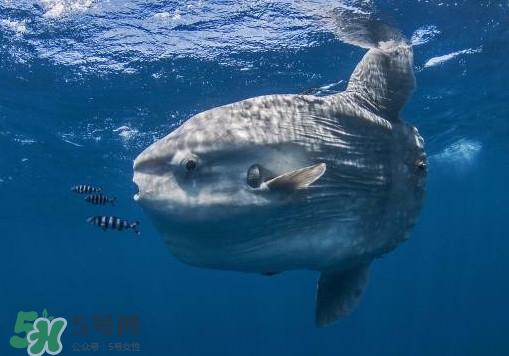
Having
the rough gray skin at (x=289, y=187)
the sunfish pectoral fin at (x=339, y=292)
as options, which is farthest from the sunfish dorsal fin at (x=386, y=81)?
the sunfish pectoral fin at (x=339, y=292)

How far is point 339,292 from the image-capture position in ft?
12.6

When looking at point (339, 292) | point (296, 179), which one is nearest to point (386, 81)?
point (339, 292)

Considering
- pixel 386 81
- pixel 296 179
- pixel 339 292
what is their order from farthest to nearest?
pixel 386 81
pixel 339 292
pixel 296 179

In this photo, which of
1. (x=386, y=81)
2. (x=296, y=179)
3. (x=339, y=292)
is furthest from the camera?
(x=386, y=81)

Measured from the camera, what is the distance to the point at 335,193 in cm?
294

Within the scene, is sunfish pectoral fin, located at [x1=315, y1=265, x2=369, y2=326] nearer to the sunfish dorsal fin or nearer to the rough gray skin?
the rough gray skin

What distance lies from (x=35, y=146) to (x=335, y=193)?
18.1m

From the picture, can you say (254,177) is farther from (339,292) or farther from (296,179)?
(339,292)

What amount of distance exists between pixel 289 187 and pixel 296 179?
7cm

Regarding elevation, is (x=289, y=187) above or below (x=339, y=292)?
above

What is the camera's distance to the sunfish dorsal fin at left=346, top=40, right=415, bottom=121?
384cm

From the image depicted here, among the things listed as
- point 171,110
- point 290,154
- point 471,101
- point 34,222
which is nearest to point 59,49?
point 171,110

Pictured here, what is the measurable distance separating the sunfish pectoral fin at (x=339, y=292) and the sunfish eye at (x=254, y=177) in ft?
5.17

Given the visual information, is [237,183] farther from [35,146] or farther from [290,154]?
[35,146]
